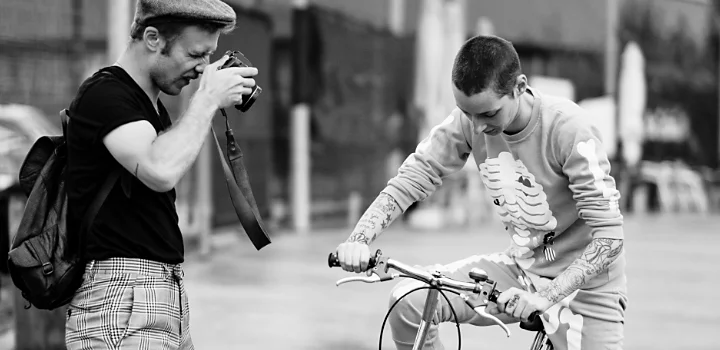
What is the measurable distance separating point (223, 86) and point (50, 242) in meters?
0.67

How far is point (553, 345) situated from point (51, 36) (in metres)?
7.73

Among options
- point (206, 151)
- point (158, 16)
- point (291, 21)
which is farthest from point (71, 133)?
point (291, 21)

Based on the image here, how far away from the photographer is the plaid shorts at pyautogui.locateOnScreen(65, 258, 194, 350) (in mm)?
3135

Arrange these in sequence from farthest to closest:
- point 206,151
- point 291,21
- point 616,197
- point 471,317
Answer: point 291,21 → point 206,151 → point 471,317 → point 616,197

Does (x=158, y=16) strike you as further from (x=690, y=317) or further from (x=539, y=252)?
(x=690, y=317)

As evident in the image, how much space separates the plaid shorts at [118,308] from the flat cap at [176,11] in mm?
691

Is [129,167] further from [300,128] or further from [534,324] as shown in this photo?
[300,128]

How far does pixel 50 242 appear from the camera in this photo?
125 inches

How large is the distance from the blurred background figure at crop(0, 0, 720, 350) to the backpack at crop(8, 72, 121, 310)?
6.22 ft

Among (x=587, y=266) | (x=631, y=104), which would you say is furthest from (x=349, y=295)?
(x=631, y=104)

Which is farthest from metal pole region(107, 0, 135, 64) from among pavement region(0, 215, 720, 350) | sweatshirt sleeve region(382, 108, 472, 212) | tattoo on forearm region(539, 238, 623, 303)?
tattoo on forearm region(539, 238, 623, 303)

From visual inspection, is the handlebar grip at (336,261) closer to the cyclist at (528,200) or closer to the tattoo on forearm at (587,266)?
the cyclist at (528,200)

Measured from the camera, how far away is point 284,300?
920 centimetres

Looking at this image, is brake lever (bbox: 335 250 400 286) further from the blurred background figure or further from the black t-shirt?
the blurred background figure
